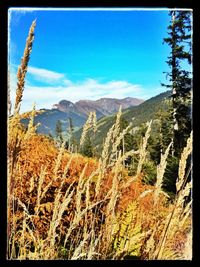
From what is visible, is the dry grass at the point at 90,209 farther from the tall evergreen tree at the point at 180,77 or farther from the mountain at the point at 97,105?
the tall evergreen tree at the point at 180,77

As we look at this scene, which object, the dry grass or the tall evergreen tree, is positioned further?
the tall evergreen tree

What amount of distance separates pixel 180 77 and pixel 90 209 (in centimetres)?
97

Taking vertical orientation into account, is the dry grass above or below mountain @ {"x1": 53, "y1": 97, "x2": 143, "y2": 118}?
below

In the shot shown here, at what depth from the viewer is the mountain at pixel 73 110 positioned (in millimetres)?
2580

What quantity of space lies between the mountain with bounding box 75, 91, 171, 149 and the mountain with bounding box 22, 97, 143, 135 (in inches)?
1.5

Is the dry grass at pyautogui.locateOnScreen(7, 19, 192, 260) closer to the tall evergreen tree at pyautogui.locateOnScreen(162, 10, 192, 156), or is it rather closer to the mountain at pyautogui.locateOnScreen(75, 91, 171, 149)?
the mountain at pyautogui.locateOnScreen(75, 91, 171, 149)

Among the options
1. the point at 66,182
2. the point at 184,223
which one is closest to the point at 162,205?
the point at 184,223

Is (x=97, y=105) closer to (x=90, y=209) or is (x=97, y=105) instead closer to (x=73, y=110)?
(x=73, y=110)

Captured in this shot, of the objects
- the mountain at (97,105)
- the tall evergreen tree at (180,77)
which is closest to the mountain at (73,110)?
the mountain at (97,105)

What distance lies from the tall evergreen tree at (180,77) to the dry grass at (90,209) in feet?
0.63

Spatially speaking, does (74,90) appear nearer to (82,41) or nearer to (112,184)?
(82,41)

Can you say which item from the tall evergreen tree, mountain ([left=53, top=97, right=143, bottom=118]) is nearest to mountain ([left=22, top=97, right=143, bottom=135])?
mountain ([left=53, top=97, right=143, bottom=118])

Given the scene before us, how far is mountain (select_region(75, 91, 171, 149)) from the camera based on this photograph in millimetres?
2564
